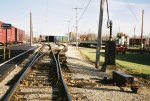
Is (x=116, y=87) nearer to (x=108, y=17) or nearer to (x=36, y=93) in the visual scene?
(x=36, y=93)

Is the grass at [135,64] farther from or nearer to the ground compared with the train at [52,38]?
nearer to the ground

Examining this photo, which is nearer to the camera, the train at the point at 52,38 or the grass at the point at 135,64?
the grass at the point at 135,64

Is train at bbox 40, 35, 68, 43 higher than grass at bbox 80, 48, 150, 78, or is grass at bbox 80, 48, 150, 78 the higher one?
train at bbox 40, 35, 68, 43

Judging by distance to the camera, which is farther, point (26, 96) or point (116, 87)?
point (116, 87)

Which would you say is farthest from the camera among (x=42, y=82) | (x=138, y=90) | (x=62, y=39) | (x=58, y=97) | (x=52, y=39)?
(x=62, y=39)

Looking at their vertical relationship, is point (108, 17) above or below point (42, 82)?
above

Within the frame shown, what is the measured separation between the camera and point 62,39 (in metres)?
122

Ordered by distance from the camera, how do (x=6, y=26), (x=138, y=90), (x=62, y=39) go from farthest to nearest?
(x=62, y=39)
(x=6, y=26)
(x=138, y=90)

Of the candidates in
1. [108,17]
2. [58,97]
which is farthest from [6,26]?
[58,97]

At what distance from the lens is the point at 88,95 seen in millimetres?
9953

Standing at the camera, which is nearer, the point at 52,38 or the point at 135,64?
the point at 135,64

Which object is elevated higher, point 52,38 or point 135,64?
point 52,38

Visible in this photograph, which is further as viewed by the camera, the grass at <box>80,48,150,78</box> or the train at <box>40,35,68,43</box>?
the train at <box>40,35,68,43</box>

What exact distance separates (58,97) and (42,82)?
3.18 metres
